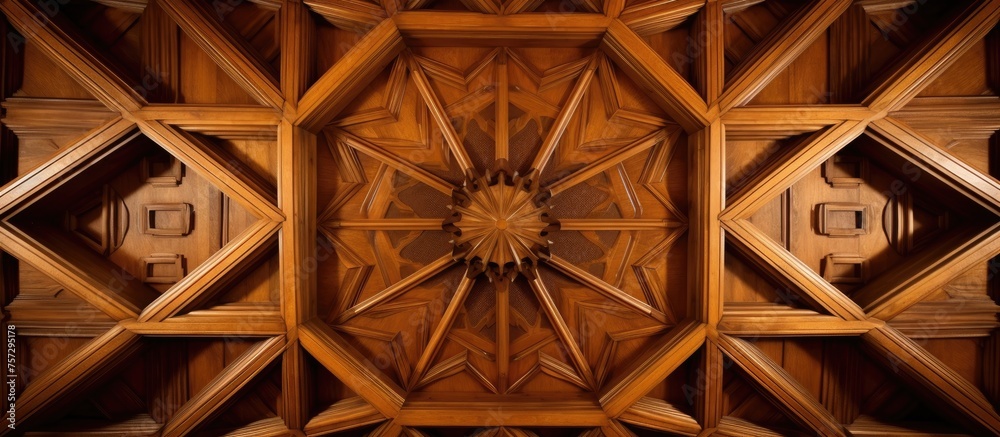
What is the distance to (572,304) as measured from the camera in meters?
5.12

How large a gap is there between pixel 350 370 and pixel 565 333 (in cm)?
246

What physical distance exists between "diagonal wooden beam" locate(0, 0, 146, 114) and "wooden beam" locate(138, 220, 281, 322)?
1725 millimetres

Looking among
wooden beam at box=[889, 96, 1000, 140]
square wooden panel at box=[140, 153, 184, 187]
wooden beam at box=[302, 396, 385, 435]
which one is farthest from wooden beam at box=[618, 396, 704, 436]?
square wooden panel at box=[140, 153, 184, 187]

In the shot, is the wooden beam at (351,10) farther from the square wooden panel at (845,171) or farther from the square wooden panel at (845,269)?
the square wooden panel at (845,269)

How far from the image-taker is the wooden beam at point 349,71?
4.39m

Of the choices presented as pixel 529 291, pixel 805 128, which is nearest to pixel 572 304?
pixel 529 291

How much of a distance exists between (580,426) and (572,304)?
1340 millimetres

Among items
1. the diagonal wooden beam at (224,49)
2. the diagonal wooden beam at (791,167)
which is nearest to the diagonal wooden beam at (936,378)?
the diagonal wooden beam at (791,167)

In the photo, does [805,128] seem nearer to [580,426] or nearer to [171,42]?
[580,426]

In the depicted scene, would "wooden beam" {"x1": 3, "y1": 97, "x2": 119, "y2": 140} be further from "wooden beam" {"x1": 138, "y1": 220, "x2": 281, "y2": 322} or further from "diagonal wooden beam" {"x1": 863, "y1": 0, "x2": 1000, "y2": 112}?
"diagonal wooden beam" {"x1": 863, "y1": 0, "x2": 1000, "y2": 112}

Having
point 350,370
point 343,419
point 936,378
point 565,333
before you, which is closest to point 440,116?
point 565,333

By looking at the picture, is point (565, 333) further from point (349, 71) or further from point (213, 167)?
point (213, 167)

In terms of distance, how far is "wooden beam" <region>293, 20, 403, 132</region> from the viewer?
4.39 metres

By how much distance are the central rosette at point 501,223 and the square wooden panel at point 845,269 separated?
3304 millimetres
